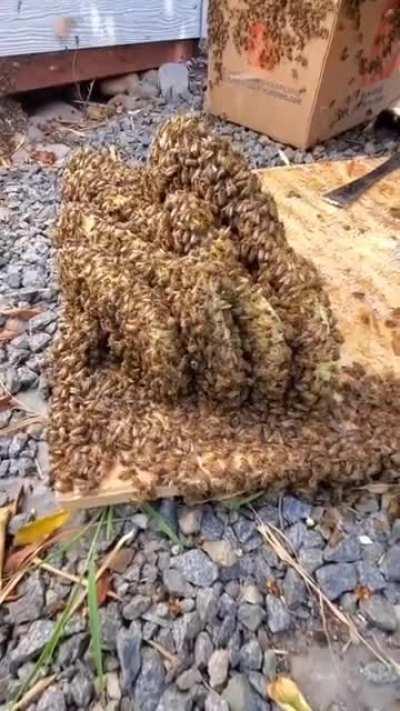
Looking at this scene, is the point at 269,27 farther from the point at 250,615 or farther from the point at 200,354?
the point at 250,615

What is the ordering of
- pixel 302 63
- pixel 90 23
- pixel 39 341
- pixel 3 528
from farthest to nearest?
pixel 90 23 < pixel 302 63 < pixel 39 341 < pixel 3 528

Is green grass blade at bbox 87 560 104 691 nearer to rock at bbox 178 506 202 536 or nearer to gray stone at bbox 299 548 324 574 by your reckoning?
rock at bbox 178 506 202 536

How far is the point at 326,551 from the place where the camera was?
3.03 feet

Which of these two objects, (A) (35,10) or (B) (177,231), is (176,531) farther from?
(A) (35,10)

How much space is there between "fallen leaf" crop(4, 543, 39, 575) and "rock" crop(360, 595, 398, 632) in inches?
18.9

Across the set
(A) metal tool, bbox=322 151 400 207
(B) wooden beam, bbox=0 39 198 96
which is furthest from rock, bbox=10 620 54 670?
(B) wooden beam, bbox=0 39 198 96

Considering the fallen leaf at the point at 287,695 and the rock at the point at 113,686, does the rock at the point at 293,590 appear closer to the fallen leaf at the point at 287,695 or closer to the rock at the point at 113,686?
the fallen leaf at the point at 287,695

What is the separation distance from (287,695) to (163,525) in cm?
29

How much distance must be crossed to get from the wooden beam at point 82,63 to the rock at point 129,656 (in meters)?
2.21

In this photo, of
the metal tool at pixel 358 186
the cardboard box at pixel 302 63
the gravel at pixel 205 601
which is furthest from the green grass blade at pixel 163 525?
the cardboard box at pixel 302 63

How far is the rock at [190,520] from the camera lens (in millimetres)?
945

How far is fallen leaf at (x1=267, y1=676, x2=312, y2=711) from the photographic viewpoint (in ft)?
→ 2.49

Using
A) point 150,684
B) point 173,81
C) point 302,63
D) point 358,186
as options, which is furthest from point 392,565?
point 173,81

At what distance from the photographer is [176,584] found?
885 millimetres
